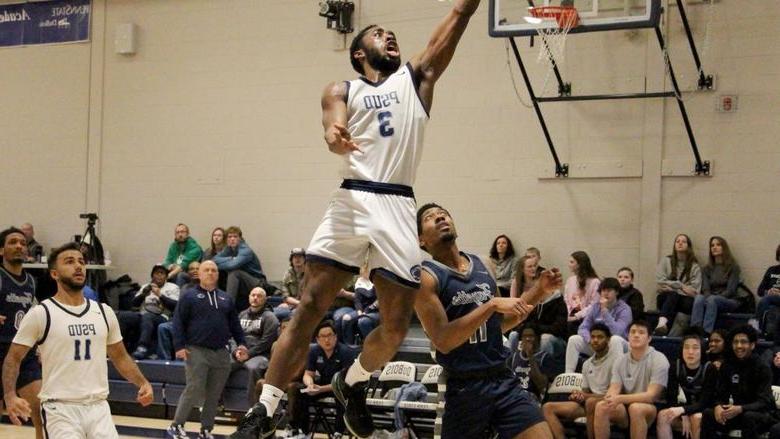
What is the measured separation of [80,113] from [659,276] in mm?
10287

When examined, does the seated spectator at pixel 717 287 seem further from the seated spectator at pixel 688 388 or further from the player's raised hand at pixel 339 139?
the player's raised hand at pixel 339 139

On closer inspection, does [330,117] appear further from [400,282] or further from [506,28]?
[506,28]

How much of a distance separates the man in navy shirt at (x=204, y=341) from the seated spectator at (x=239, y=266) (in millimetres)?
3558

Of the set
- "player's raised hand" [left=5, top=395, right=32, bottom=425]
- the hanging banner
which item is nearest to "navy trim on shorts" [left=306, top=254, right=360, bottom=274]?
"player's raised hand" [left=5, top=395, right=32, bottom=425]

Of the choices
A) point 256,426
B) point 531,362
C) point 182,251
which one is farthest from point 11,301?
point 182,251

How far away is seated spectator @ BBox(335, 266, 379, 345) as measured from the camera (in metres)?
12.9

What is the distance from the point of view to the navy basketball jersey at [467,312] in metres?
5.70

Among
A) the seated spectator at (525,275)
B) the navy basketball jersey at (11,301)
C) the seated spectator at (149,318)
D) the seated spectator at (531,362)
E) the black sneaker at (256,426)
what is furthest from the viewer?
the seated spectator at (149,318)

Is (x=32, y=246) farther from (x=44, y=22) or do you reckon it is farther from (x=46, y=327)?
(x=46, y=327)

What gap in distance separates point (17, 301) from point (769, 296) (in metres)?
8.04

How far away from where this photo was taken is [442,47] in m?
5.32

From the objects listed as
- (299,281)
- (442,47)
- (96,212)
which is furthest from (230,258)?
(442,47)

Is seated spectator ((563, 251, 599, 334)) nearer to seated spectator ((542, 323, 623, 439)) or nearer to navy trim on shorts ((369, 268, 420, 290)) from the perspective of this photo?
seated spectator ((542, 323, 623, 439))

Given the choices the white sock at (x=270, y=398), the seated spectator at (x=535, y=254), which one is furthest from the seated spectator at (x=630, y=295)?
the white sock at (x=270, y=398)
